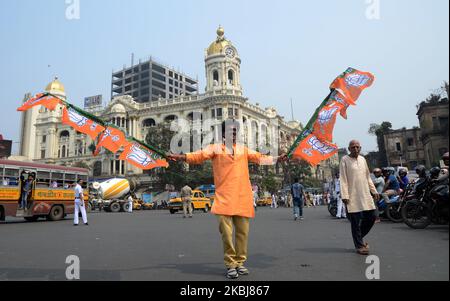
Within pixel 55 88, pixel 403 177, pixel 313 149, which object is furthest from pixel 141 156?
pixel 55 88

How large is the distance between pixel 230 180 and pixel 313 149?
1.81m

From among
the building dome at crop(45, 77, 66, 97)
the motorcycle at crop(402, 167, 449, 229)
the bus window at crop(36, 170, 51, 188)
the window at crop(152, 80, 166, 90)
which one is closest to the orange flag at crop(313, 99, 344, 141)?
the motorcycle at crop(402, 167, 449, 229)

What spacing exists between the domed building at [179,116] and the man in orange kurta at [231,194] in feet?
146

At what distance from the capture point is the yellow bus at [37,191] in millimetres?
14297

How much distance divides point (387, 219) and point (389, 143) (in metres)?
48.6

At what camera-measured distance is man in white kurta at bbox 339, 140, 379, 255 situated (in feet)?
17.4

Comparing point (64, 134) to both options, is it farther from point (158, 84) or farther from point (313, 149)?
point (313, 149)

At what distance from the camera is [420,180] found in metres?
8.59

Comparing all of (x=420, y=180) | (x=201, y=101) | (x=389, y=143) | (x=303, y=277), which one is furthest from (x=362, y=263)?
(x=389, y=143)

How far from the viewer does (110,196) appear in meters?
30.8

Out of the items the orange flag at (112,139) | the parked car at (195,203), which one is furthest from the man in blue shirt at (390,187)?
the parked car at (195,203)

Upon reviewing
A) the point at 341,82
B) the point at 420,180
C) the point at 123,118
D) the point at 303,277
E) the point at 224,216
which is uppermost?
the point at 123,118

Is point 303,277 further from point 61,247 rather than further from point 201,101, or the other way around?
point 201,101
